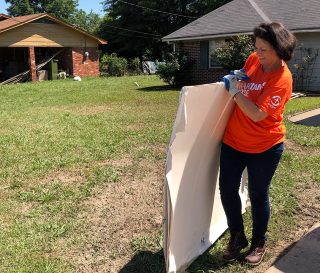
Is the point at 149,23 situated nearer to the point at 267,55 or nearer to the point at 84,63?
the point at 84,63

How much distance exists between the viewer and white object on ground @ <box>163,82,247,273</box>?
2805 mm

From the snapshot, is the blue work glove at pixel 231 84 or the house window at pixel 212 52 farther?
the house window at pixel 212 52

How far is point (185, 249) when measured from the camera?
311 centimetres

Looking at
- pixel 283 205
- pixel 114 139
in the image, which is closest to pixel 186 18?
pixel 114 139

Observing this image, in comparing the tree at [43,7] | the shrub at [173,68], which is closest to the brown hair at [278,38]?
the shrub at [173,68]

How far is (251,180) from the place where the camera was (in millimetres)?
3123

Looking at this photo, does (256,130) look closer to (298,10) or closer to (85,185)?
(85,185)

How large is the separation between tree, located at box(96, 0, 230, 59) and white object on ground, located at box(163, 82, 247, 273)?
38.2 m

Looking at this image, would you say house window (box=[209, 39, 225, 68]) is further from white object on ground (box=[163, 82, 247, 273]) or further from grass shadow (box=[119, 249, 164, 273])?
grass shadow (box=[119, 249, 164, 273])

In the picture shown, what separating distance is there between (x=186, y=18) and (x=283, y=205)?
39.6m

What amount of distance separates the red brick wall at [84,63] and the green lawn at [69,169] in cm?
1814

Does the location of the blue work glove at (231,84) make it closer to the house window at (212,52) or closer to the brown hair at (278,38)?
the brown hair at (278,38)

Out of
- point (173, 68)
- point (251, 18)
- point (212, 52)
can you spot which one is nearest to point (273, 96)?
point (173, 68)

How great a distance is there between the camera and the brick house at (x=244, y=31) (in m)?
15.5
